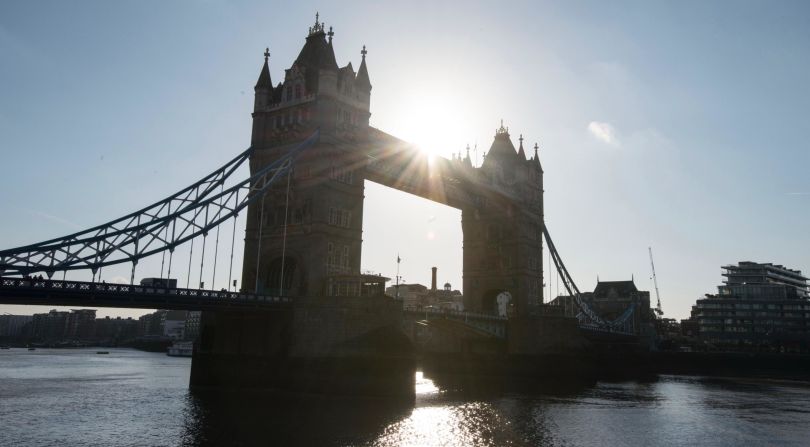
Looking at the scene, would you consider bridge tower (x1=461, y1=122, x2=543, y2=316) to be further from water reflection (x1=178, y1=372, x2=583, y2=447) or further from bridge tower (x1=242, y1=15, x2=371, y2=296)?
water reflection (x1=178, y1=372, x2=583, y2=447)

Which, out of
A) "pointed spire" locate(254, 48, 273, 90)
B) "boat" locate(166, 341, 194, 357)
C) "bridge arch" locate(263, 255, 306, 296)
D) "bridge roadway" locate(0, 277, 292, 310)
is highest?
"pointed spire" locate(254, 48, 273, 90)

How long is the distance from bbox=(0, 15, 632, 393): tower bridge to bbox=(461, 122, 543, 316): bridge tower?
2531 mm

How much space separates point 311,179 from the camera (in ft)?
200

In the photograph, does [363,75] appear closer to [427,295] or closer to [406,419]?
[406,419]

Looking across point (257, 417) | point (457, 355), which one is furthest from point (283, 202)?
point (457, 355)

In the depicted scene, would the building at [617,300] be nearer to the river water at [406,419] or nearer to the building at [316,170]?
the river water at [406,419]

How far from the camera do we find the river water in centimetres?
3438

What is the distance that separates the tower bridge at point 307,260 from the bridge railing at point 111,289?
0.27 feet

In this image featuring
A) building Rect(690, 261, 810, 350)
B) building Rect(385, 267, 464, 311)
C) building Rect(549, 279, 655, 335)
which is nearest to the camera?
building Rect(690, 261, 810, 350)

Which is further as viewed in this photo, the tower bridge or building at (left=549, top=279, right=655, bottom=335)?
building at (left=549, top=279, right=655, bottom=335)

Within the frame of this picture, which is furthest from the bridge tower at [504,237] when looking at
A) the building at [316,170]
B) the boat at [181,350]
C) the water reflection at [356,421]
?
the boat at [181,350]

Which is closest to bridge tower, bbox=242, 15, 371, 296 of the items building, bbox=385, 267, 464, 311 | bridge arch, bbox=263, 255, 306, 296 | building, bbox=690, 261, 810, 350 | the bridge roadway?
bridge arch, bbox=263, 255, 306, 296

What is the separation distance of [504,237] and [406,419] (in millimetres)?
56640

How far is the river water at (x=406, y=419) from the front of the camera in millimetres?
34375
